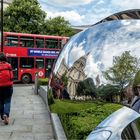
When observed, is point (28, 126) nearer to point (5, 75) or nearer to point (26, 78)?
point (5, 75)

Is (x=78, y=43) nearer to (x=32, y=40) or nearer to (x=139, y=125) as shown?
(x=139, y=125)

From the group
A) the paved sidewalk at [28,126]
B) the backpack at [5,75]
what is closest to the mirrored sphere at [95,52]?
the paved sidewalk at [28,126]

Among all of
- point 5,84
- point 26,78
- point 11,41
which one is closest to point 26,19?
point 26,78

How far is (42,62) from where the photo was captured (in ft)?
111

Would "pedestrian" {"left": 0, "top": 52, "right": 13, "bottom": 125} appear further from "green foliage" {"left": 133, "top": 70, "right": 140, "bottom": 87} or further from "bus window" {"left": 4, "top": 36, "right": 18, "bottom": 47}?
"bus window" {"left": 4, "top": 36, "right": 18, "bottom": 47}

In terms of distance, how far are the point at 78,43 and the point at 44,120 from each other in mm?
9249

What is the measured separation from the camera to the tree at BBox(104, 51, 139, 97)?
2.55 meters

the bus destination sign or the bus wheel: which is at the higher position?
the bus destination sign

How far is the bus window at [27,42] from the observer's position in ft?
105

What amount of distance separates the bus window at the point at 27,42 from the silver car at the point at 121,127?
2945 centimetres

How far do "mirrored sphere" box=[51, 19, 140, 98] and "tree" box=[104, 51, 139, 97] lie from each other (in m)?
0.03

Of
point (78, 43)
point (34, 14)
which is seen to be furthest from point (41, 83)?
point (34, 14)

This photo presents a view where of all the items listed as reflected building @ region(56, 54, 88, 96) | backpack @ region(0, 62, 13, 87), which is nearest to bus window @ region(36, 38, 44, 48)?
backpack @ region(0, 62, 13, 87)

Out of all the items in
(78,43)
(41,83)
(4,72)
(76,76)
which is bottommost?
(41,83)
